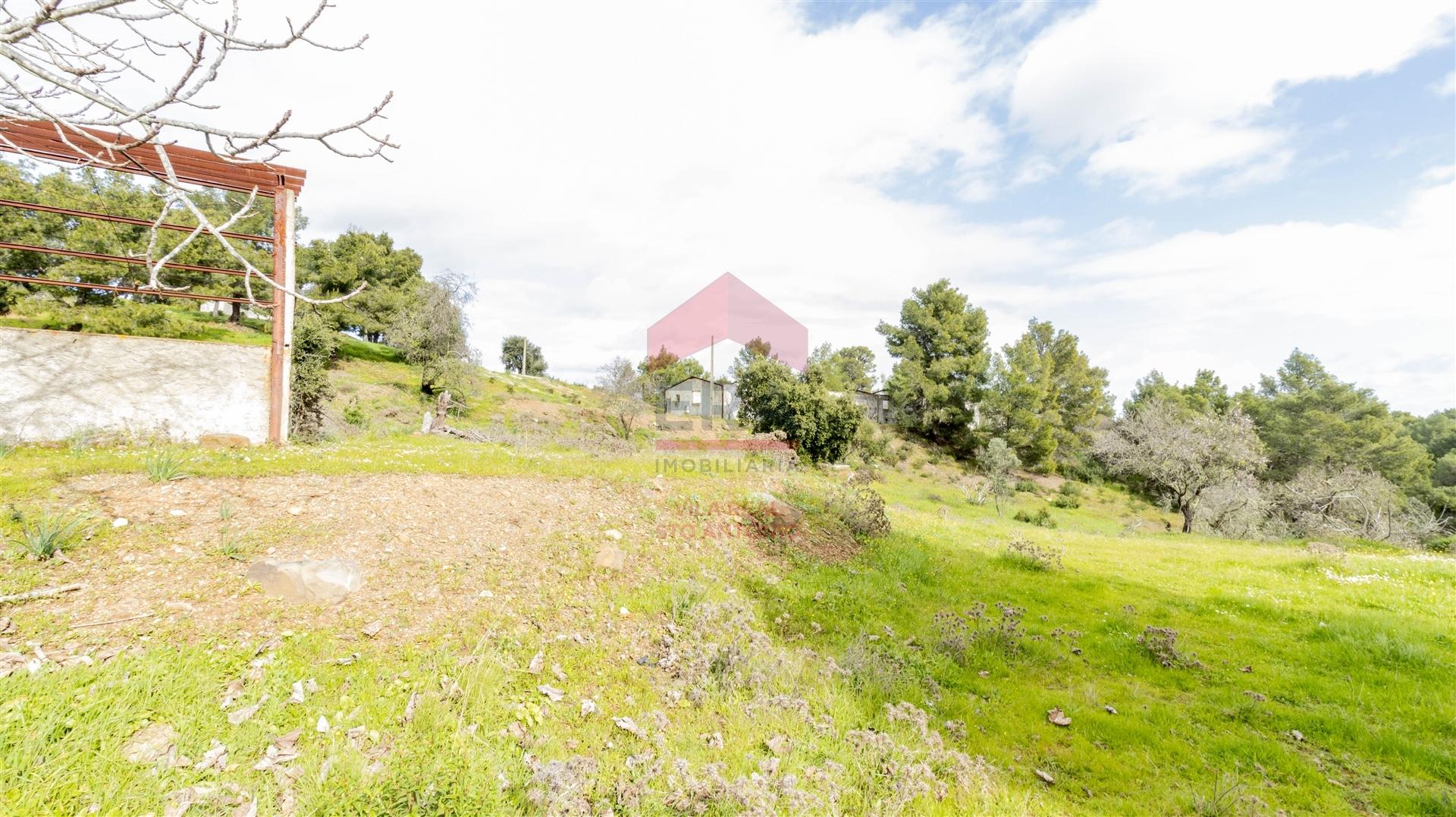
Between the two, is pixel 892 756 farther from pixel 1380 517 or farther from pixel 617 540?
pixel 1380 517

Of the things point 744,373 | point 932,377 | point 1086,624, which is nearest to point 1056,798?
point 1086,624

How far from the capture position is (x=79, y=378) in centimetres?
903

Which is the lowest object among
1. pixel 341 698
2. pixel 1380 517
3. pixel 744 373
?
pixel 1380 517

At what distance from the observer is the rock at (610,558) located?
6156 millimetres

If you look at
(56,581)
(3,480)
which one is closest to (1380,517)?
(56,581)

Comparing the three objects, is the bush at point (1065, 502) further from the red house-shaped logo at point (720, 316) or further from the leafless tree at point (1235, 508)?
the red house-shaped logo at point (720, 316)

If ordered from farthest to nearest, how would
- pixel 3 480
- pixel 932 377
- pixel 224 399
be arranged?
pixel 932 377
pixel 224 399
pixel 3 480

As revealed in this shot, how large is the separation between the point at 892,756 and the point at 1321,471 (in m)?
49.7

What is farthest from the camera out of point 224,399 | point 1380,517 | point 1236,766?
point 1380,517

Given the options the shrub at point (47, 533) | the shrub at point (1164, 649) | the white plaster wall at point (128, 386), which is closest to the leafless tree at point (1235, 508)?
the shrub at point (1164, 649)

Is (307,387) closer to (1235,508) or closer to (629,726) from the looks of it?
(629,726)

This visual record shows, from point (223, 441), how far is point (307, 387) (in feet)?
18.8

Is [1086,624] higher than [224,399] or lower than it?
lower

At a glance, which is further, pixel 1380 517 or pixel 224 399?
pixel 1380 517
